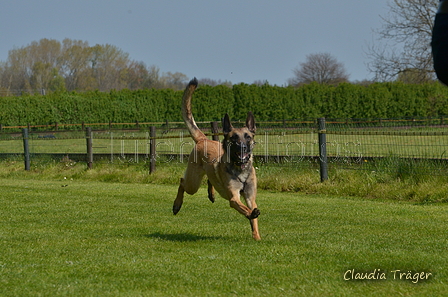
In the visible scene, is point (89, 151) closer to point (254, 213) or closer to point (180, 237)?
point (180, 237)

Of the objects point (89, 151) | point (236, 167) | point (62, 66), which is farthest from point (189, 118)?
point (62, 66)

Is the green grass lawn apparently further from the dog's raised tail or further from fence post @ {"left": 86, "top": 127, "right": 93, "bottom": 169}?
fence post @ {"left": 86, "top": 127, "right": 93, "bottom": 169}

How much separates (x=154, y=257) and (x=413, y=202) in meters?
6.80

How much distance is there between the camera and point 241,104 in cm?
4688

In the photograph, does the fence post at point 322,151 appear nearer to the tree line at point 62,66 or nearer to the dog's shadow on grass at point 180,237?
the dog's shadow on grass at point 180,237

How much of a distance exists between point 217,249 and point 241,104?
41142mm

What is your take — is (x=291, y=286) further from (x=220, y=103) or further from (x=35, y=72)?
(x=35, y=72)

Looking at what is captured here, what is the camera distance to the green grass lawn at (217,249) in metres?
4.41

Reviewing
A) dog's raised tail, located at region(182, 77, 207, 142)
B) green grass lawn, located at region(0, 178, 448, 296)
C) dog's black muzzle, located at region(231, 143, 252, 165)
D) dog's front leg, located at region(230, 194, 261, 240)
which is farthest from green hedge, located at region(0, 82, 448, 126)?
dog's front leg, located at region(230, 194, 261, 240)

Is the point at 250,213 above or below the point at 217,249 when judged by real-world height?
above

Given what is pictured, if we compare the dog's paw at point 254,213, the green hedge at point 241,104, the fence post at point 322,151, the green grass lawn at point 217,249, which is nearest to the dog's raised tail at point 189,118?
the green grass lawn at point 217,249

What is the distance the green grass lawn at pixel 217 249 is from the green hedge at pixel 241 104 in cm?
3611

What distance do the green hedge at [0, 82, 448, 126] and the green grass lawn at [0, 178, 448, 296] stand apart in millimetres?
36109

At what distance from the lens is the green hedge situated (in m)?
45.3
